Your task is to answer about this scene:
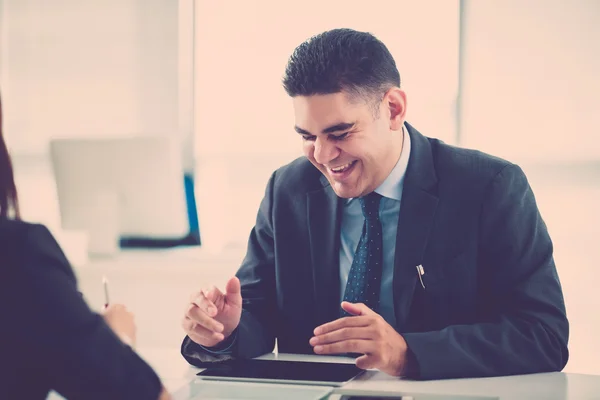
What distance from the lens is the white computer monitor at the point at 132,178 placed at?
3357 millimetres

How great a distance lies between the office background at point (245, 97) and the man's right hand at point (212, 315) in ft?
5.95

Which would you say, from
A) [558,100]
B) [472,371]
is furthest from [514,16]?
[472,371]

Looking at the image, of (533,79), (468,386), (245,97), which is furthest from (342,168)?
(245,97)

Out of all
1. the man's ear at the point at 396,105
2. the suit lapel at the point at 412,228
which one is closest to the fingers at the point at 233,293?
the suit lapel at the point at 412,228

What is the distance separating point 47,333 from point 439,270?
1.10 meters

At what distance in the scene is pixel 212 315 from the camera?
63.2 inches

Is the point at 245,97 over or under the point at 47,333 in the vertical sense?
over

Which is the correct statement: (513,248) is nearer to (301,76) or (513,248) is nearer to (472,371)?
(472,371)

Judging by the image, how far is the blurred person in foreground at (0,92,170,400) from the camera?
2.78 ft

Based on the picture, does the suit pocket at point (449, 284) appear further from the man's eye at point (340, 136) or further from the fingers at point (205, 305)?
the fingers at point (205, 305)

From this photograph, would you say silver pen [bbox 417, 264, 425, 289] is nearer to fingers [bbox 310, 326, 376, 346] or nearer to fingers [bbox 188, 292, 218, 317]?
fingers [bbox 310, 326, 376, 346]

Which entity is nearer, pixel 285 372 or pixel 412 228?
pixel 285 372

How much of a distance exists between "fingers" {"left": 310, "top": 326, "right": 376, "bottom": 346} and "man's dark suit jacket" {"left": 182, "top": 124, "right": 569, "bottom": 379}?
0.30ft

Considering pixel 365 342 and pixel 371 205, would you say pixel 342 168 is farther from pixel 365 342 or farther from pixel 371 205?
pixel 365 342
